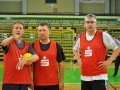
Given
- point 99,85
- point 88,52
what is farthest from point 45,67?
point 99,85

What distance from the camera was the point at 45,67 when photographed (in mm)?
4477

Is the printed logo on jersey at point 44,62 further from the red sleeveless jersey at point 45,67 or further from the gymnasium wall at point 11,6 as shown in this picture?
the gymnasium wall at point 11,6

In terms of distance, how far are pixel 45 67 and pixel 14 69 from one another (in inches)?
19.6

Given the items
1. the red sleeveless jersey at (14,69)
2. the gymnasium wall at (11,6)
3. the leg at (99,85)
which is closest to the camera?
the red sleeveless jersey at (14,69)

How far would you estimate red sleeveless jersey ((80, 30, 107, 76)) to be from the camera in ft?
14.5

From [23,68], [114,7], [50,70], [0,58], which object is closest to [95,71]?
[50,70]

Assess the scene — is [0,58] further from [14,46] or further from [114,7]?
[14,46]

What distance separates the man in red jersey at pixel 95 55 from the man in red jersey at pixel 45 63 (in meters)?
0.46

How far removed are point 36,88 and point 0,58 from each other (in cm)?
1294

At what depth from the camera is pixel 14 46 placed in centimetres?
433

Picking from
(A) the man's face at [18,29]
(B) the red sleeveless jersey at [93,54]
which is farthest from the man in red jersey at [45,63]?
(B) the red sleeveless jersey at [93,54]

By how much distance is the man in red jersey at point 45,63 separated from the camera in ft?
14.6

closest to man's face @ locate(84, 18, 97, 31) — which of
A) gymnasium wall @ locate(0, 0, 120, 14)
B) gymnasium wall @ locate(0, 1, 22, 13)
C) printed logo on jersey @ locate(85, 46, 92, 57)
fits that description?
printed logo on jersey @ locate(85, 46, 92, 57)

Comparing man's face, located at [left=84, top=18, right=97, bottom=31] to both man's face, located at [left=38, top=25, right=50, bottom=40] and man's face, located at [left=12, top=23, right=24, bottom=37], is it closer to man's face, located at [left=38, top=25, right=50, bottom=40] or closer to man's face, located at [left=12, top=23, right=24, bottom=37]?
man's face, located at [left=38, top=25, right=50, bottom=40]
